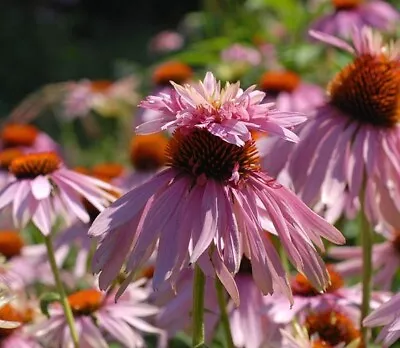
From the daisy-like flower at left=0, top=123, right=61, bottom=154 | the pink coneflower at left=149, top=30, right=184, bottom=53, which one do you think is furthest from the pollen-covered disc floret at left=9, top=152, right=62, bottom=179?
the pink coneflower at left=149, top=30, right=184, bottom=53

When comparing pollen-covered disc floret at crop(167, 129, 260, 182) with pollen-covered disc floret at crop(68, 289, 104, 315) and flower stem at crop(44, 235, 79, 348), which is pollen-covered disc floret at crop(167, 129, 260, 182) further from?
pollen-covered disc floret at crop(68, 289, 104, 315)

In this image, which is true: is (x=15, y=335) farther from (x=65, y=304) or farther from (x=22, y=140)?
(x=22, y=140)

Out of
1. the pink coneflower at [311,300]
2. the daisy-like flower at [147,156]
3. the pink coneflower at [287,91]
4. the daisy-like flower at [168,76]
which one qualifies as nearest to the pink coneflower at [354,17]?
the pink coneflower at [287,91]

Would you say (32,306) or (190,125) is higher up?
(190,125)

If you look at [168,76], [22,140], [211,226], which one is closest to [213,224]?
[211,226]

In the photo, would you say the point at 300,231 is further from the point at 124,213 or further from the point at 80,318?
the point at 80,318

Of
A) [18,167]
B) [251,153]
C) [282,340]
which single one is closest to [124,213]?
[251,153]

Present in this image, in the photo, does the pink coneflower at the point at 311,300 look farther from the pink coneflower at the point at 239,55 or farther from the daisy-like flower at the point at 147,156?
the pink coneflower at the point at 239,55
